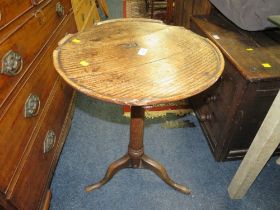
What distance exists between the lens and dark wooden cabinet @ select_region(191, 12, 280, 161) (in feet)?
4.06

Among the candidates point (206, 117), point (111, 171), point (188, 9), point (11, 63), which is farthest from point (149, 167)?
point (188, 9)

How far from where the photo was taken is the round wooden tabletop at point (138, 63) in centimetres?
86

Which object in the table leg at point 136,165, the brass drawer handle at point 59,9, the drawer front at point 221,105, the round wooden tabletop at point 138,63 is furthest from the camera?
the brass drawer handle at point 59,9

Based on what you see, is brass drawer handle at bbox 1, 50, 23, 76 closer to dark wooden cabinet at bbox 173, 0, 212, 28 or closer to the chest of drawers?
the chest of drawers

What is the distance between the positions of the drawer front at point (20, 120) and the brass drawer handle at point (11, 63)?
4.2 inches

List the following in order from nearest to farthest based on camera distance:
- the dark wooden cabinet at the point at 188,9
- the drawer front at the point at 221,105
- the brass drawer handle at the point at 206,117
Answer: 1. the drawer front at the point at 221,105
2. the brass drawer handle at the point at 206,117
3. the dark wooden cabinet at the point at 188,9

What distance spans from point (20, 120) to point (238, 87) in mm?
1170

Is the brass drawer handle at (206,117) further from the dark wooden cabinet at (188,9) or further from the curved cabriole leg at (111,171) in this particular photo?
the dark wooden cabinet at (188,9)

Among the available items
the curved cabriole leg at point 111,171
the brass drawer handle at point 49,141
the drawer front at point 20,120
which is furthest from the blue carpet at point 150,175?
the drawer front at point 20,120

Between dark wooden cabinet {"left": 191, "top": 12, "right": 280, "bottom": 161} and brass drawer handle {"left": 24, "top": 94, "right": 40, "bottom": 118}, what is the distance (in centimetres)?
112

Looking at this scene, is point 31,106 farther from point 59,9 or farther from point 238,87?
point 238,87

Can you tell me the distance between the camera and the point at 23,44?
1.09 meters

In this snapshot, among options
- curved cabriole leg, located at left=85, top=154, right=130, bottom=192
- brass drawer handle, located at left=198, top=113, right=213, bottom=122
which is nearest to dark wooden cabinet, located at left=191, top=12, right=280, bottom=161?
brass drawer handle, located at left=198, top=113, right=213, bottom=122

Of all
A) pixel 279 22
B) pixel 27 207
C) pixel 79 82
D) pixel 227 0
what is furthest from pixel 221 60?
pixel 27 207
